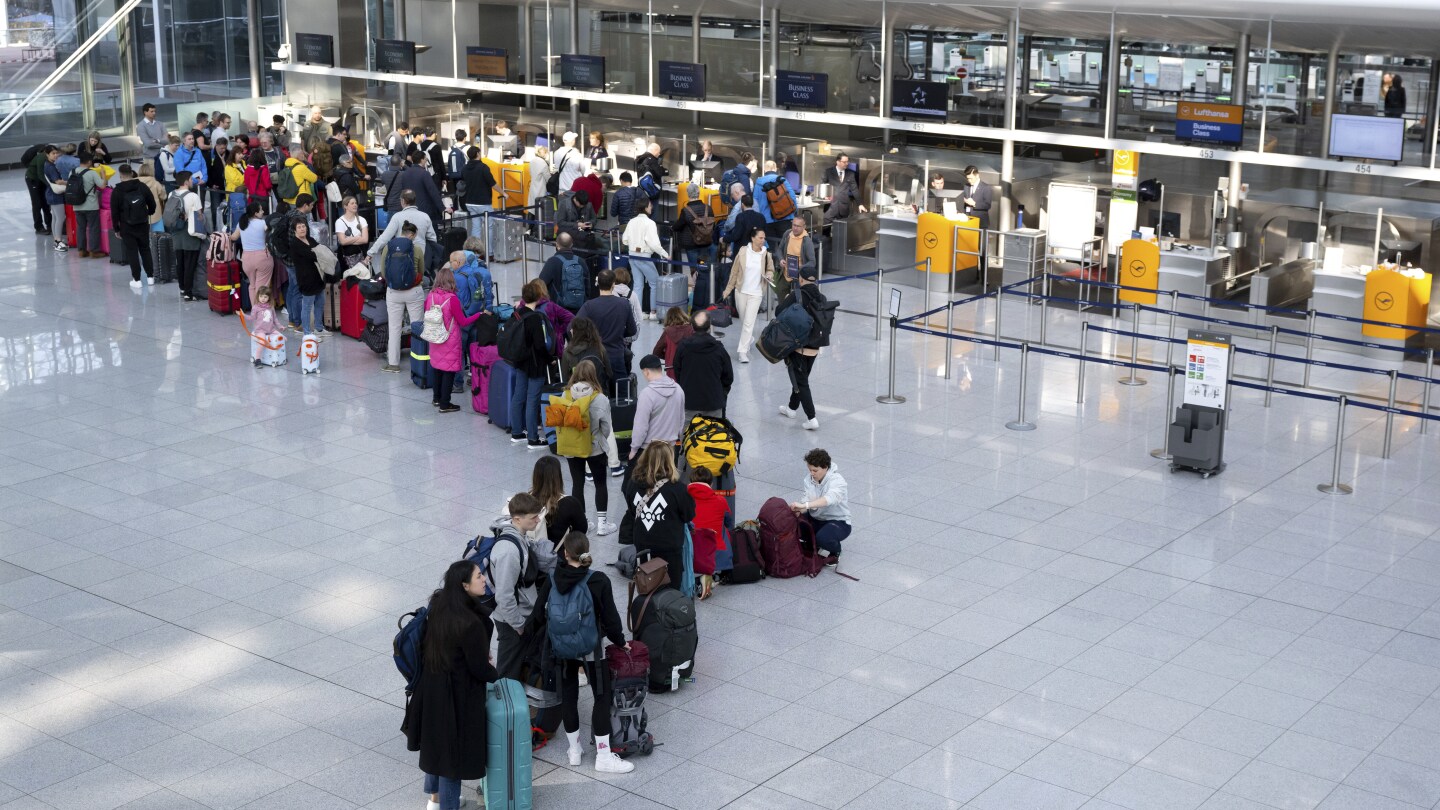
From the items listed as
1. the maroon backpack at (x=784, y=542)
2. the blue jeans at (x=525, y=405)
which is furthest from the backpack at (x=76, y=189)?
the maroon backpack at (x=784, y=542)

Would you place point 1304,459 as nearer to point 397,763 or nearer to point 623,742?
point 623,742

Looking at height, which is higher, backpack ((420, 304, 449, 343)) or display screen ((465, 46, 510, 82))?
display screen ((465, 46, 510, 82))

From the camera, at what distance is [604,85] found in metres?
25.7

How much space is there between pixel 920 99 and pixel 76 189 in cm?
1145


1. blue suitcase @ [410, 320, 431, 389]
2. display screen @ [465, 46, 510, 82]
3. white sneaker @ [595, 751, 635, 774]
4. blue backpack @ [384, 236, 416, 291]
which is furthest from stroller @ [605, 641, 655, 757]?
display screen @ [465, 46, 510, 82]

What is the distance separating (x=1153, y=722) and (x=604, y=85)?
18.5 meters

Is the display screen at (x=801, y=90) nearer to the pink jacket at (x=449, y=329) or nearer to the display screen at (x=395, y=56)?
the display screen at (x=395, y=56)

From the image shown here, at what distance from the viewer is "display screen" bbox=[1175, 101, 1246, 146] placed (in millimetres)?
18781

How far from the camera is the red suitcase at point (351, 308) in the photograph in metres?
17.6

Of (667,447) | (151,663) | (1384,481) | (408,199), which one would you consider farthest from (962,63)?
(151,663)

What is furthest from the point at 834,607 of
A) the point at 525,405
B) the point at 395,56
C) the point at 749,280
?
the point at 395,56

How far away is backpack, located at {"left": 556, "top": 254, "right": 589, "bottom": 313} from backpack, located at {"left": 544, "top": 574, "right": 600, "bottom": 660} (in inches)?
273

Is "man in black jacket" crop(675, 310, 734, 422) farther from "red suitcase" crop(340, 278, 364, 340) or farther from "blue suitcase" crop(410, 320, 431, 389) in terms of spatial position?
"red suitcase" crop(340, 278, 364, 340)

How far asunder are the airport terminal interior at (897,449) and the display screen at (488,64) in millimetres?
55
